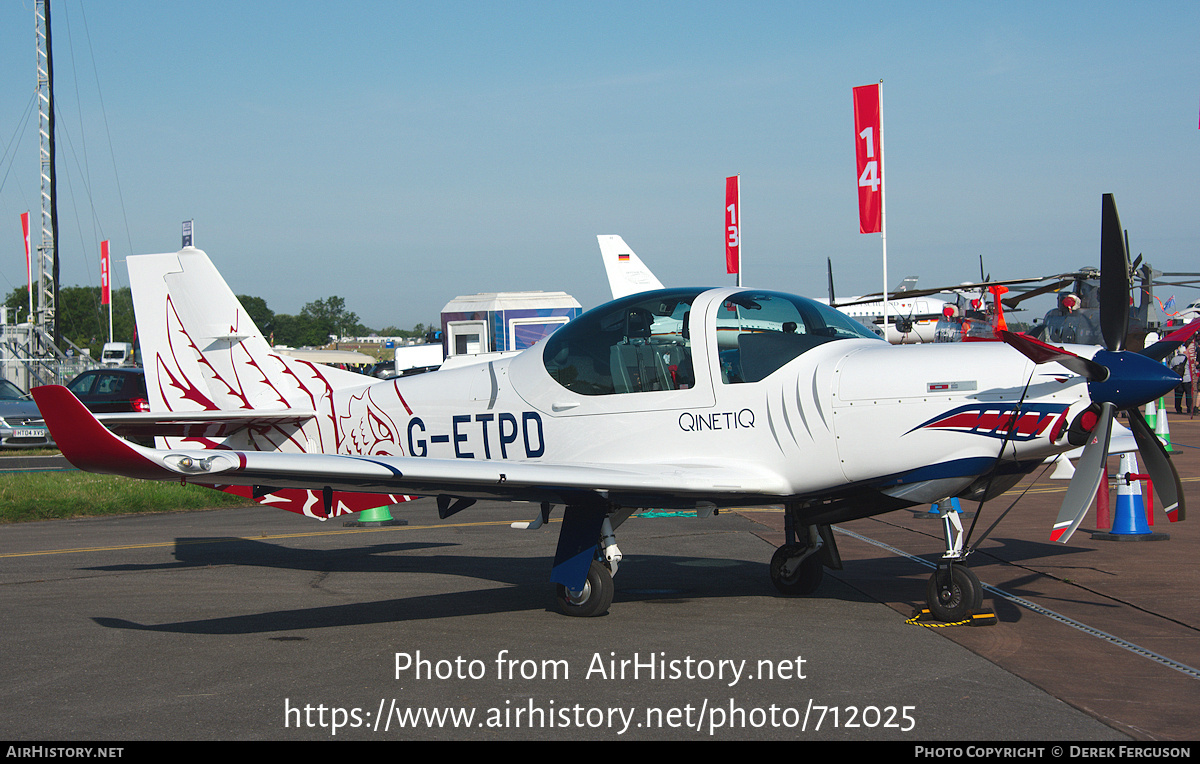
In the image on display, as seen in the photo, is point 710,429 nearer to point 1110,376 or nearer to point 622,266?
point 1110,376

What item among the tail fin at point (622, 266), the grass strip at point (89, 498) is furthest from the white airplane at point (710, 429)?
the tail fin at point (622, 266)

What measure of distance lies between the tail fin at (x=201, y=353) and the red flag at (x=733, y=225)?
47.0 ft

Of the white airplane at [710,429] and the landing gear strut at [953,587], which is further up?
the white airplane at [710,429]

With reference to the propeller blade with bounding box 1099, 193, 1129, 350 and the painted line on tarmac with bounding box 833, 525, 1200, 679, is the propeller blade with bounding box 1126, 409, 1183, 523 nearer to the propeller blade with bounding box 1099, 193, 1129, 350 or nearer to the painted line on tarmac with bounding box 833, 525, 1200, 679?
the propeller blade with bounding box 1099, 193, 1129, 350

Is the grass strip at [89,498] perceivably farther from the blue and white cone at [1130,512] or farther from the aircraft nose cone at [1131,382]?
the blue and white cone at [1130,512]

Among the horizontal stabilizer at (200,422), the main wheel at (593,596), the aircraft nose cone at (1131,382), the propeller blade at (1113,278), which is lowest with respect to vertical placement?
the main wheel at (593,596)

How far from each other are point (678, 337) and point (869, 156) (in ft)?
35.2

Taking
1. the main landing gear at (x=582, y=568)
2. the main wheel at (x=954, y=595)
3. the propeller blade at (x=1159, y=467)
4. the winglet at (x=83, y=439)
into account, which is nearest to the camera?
the winglet at (x=83, y=439)

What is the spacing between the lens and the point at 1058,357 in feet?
18.3

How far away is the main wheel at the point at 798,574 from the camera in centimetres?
711

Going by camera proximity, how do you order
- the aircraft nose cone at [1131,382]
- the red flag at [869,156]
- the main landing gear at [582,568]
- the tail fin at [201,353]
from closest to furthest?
the aircraft nose cone at [1131,382], the main landing gear at [582,568], the tail fin at [201,353], the red flag at [869,156]

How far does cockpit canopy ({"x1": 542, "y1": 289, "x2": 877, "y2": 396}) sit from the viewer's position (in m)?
6.55

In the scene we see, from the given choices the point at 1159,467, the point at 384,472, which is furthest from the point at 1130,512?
the point at 384,472
